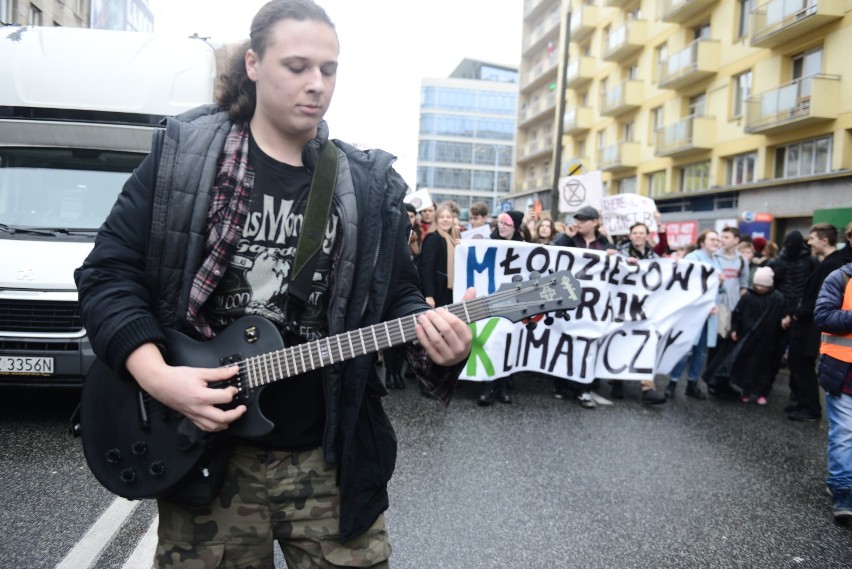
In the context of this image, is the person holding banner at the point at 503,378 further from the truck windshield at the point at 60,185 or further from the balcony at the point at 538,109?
the balcony at the point at 538,109

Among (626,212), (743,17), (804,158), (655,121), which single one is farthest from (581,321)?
(655,121)

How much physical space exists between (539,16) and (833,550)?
2165 inches

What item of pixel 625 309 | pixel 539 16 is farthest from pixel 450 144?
pixel 625 309

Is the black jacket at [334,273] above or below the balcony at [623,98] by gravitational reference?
below

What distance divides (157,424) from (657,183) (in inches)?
1339

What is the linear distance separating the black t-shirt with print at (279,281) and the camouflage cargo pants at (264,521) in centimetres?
8

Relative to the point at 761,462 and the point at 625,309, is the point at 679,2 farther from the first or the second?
the point at 761,462

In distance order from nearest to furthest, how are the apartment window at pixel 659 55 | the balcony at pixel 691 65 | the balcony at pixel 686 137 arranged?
the balcony at pixel 691 65 → the balcony at pixel 686 137 → the apartment window at pixel 659 55

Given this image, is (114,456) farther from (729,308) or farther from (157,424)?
(729,308)

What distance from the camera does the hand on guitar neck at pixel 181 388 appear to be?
1.74 m

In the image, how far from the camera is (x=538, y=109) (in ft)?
171

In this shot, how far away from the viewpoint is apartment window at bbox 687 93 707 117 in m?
29.6

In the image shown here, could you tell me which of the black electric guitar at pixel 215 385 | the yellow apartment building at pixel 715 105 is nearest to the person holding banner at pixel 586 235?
the black electric guitar at pixel 215 385

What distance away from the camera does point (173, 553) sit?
191cm
